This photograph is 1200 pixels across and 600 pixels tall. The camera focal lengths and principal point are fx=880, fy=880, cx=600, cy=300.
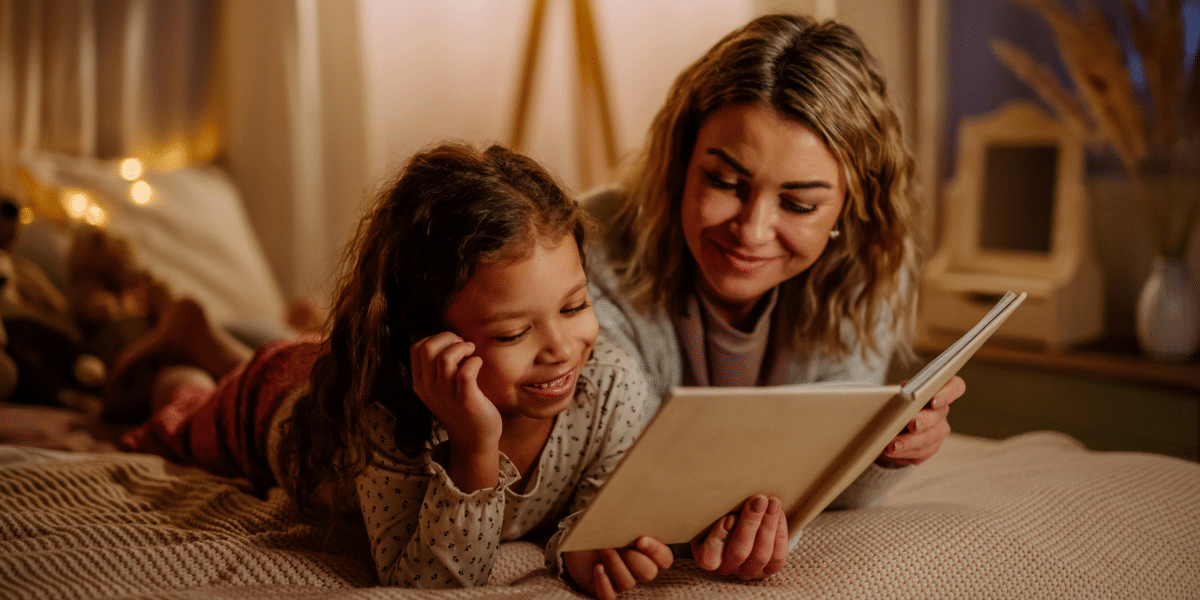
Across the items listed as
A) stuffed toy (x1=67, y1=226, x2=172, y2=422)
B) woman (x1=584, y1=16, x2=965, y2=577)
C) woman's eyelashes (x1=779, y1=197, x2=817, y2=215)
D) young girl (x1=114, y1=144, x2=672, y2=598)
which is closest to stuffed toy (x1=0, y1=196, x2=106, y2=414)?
stuffed toy (x1=67, y1=226, x2=172, y2=422)

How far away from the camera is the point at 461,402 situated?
82cm

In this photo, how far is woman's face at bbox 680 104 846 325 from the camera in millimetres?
1049

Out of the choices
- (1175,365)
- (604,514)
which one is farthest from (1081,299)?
(604,514)

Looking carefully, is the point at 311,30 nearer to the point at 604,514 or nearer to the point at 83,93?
the point at 83,93

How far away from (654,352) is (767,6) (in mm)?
1741

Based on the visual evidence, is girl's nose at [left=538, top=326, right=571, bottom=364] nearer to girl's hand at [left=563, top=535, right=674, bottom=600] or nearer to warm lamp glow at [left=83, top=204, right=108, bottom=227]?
girl's hand at [left=563, top=535, right=674, bottom=600]

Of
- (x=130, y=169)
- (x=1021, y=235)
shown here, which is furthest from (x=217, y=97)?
(x=1021, y=235)

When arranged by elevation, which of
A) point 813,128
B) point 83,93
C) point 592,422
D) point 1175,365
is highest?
point 83,93

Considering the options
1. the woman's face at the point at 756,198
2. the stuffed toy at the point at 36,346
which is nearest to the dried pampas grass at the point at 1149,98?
the woman's face at the point at 756,198

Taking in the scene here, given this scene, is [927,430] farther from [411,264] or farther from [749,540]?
[411,264]

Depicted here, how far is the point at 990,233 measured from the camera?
104 inches

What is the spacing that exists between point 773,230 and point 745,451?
43 cm

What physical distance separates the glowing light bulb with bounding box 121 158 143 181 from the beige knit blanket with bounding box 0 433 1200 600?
1215 millimetres

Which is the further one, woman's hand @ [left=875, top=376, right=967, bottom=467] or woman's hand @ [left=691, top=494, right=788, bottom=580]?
woman's hand @ [left=875, top=376, right=967, bottom=467]
